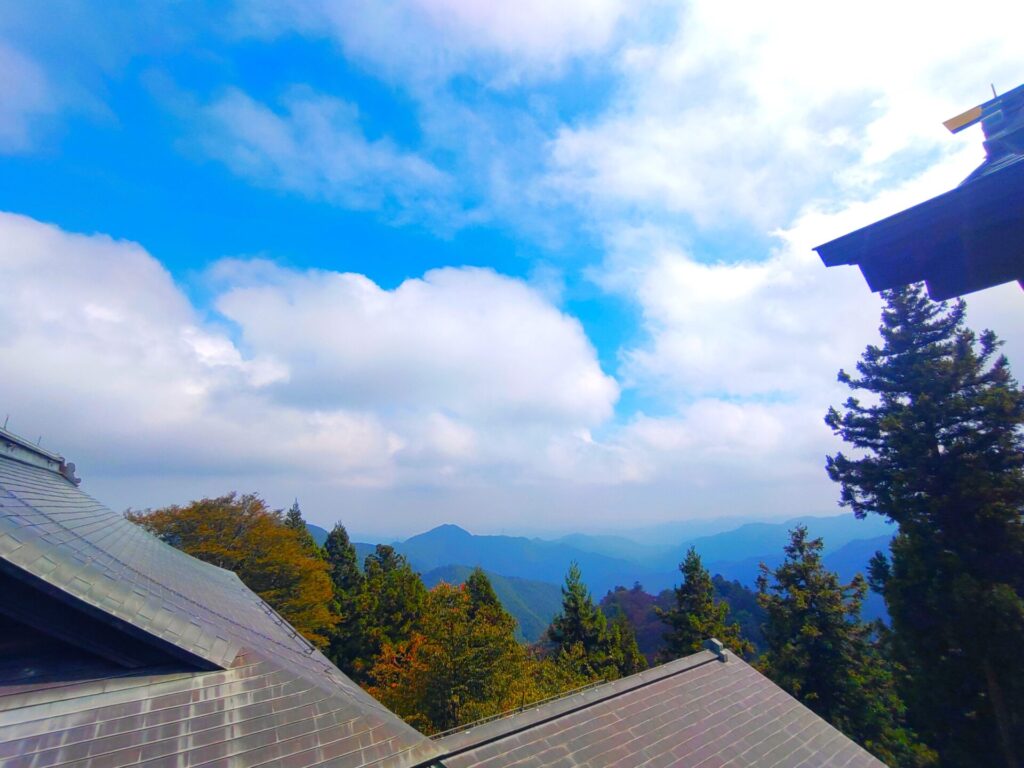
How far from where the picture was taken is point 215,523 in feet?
82.3

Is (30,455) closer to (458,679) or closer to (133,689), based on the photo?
(133,689)

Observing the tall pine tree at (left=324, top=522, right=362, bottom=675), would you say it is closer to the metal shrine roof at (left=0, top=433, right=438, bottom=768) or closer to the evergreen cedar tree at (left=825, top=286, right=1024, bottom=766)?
the metal shrine roof at (left=0, top=433, right=438, bottom=768)

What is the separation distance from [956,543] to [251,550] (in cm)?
3022

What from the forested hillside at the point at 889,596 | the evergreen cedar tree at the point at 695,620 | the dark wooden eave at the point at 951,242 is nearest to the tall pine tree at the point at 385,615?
the forested hillside at the point at 889,596

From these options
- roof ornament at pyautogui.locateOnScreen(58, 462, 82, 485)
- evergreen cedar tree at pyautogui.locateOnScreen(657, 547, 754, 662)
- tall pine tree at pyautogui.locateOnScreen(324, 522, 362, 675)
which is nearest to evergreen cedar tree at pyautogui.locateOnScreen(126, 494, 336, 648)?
tall pine tree at pyautogui.locateOnScreen(324, 522, 362, 675)

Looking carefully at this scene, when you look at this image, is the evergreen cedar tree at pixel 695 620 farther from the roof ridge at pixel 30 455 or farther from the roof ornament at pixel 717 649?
the roof ridge at pixel 30 455

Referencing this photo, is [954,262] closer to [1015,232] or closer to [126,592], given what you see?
[1015,232]

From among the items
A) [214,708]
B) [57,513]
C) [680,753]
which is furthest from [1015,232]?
[57,513]

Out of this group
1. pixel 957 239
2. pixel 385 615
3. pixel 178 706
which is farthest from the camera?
pixel 385 615

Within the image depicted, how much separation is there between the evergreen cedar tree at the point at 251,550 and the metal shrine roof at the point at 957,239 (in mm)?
28796

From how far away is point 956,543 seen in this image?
1302cm

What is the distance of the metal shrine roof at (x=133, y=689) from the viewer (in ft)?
13.8

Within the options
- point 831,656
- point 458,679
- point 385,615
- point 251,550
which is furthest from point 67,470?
point 831,656

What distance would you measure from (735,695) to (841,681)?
14.8m
